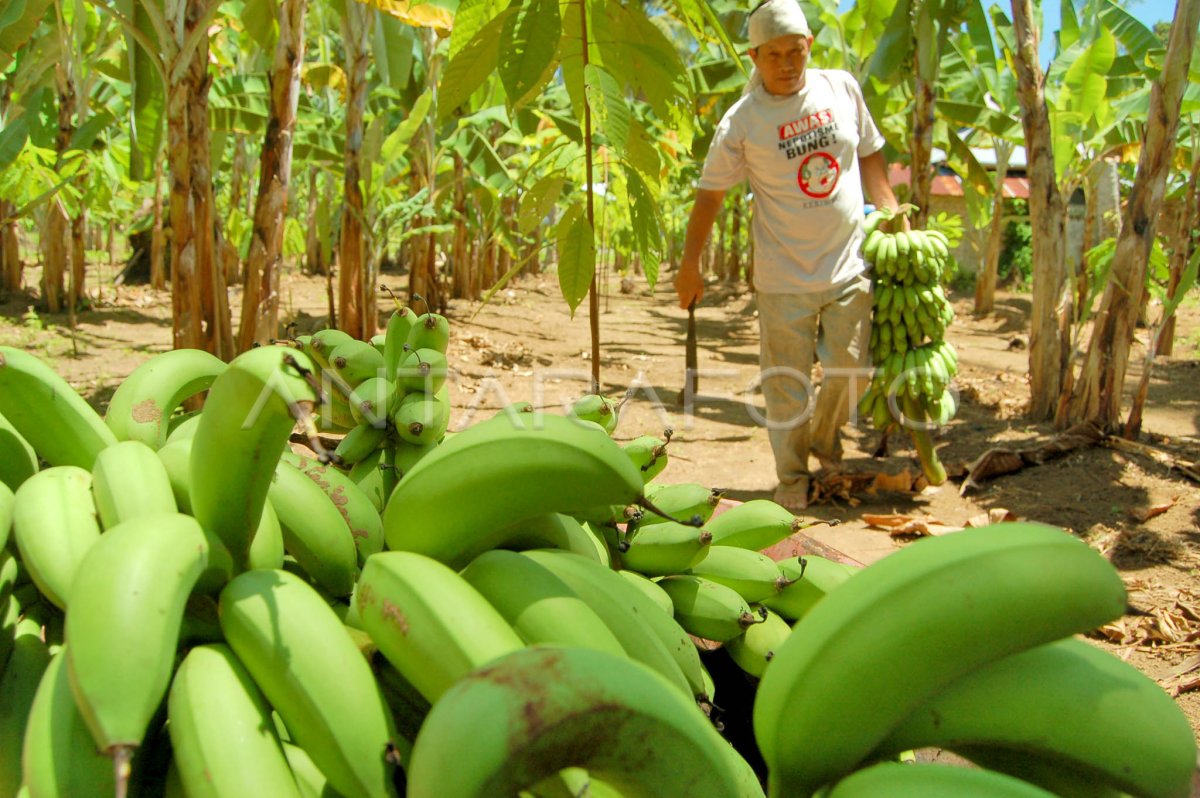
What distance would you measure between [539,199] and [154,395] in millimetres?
1773

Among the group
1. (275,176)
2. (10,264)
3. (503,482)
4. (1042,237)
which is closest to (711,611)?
(503,482)

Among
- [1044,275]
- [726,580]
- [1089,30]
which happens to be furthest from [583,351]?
[726,580]

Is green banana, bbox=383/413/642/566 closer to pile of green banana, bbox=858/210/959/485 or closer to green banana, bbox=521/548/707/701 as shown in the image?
green banana, bbox=521/548/707/701

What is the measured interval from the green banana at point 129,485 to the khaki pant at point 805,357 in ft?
11.6

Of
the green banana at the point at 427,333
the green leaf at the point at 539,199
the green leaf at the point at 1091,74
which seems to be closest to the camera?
the green banana at the point at 427,333

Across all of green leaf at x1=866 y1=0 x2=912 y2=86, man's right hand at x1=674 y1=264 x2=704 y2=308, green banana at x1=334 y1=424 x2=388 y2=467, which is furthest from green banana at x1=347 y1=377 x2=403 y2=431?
green leaf at x1=866 y1=0 x2=912 y2=86

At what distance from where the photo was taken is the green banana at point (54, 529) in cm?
86

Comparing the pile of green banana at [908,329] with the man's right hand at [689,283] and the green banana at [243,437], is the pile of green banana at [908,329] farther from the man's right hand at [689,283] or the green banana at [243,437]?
the green banana at [243,437]

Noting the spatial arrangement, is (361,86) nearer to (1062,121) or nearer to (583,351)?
(583,351)

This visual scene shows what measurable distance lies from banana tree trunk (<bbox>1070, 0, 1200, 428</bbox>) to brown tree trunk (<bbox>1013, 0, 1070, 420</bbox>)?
65cm

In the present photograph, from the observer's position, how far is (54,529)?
89 centimetres

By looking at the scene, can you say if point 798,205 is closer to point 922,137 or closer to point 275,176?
point 275,176

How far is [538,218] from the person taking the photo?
289 cm

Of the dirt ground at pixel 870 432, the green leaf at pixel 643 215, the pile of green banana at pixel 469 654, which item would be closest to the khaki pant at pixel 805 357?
the dirt ground at pixel 870 432
